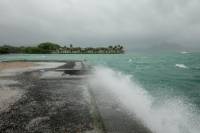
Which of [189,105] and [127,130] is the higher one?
[127,130]

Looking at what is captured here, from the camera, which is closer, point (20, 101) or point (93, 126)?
point (93, 126)

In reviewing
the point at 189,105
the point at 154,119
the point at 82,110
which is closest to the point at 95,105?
the point at 82,110

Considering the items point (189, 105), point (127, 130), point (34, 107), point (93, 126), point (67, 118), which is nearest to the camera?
point (127, 130)

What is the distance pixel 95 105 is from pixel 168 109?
3.95 meters

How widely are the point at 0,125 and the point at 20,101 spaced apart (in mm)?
3303

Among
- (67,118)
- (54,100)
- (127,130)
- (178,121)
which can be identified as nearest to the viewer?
(127,130)

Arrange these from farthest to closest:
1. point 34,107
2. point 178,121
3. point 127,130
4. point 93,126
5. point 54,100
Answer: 1. point 54,100
2. point 34,107
3. point 178,121
4. point 93,126
5. point 127,130

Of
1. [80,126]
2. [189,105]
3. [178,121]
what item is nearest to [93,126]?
[80,126]

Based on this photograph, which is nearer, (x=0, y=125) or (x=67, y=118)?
(x=0, y=125)

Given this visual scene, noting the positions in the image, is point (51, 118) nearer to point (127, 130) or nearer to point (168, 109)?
point (127, 130)

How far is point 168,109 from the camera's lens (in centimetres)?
1061

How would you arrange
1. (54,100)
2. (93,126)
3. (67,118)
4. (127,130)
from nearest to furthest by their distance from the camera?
1. (127,130)
2. (93,126)
3. (67,118)
4. (54,100)

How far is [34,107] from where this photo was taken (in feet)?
30.8

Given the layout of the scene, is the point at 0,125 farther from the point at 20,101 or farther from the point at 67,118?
the point at 20,101
